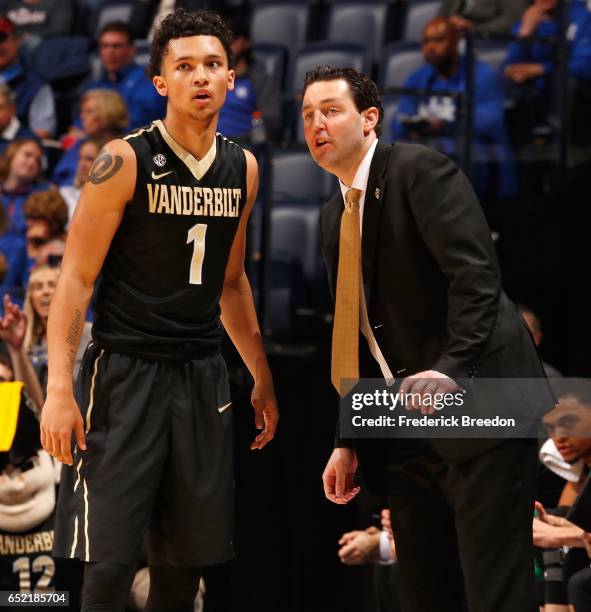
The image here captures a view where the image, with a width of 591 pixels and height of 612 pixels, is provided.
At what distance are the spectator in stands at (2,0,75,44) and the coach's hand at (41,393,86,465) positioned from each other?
613cm

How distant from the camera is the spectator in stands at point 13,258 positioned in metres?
5.79

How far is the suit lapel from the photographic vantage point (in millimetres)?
2871

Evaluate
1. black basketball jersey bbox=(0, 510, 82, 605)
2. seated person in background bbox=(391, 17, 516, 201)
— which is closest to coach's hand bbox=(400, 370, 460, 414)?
black basketball jersey bbox=(0, 510, 82, 605)

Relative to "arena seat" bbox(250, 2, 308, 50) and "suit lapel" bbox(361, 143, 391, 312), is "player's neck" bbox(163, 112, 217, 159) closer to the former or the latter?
"suit lapel" bbox(361, 143, 391, 312)

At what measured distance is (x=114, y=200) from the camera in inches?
117

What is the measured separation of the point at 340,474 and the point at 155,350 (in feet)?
1.97

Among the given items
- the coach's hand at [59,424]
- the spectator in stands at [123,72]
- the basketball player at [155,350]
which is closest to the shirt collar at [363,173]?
the basketball player at [155,350]

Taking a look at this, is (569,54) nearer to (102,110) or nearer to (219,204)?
(102,110)

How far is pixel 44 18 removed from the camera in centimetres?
858

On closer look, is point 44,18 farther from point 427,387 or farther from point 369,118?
point 427,387

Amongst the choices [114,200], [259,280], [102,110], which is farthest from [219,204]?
[102,110]

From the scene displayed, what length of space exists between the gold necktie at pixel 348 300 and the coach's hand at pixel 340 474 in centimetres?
17

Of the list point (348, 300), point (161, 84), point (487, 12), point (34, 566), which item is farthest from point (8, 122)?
point (348, 300)

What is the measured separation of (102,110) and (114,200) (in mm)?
3580
